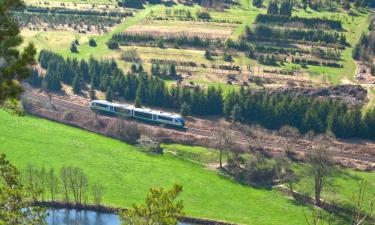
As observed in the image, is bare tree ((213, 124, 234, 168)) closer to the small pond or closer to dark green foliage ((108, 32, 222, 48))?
the small pond

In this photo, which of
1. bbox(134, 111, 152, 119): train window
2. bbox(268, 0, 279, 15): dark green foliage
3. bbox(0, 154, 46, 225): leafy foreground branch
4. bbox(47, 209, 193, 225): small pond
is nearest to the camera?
bbox(0, 154, 46, 225): leafy foreground branch

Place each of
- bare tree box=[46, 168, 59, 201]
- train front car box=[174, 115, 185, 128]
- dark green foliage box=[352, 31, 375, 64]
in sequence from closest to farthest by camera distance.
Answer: bare tree box=[46, 168, 59, 201] → train front car box=[174, 115, 185, 128] → dark green foliage box=[352, 31, 375, 64]

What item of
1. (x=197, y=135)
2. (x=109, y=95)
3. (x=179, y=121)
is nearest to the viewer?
(x=197, y=135)

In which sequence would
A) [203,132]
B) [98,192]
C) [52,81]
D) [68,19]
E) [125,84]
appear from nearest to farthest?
1. [98,192]
2. [203,132]
3. [125,84]
4. [52,81]
5. [68,19]

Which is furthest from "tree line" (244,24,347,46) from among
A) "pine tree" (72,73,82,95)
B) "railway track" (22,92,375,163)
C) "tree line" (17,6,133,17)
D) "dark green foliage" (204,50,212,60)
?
"railway track" (22,92,375,163)

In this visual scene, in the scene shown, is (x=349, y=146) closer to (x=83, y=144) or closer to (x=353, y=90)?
(x=353, y=90)

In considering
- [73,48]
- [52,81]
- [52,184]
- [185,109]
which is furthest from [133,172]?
[73,48]

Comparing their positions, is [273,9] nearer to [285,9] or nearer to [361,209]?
[285,9]
